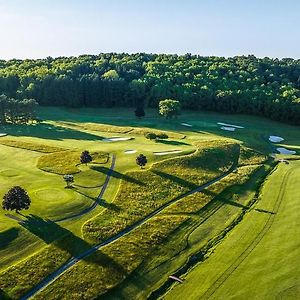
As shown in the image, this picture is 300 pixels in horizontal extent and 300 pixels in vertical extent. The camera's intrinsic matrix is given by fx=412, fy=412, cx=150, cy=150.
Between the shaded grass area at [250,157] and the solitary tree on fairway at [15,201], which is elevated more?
the shaded grass area at [250,157]

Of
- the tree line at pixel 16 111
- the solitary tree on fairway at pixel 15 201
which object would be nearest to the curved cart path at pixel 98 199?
the solitary tree on fairway at pixel 15 201

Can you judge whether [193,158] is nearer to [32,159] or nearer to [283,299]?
[32,159]

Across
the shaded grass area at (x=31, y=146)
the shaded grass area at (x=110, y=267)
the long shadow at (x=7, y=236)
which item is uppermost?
the shaded grass area at (x=31, y=146)

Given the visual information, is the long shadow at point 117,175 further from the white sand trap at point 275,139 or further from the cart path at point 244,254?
the white sand trap at point 275,139

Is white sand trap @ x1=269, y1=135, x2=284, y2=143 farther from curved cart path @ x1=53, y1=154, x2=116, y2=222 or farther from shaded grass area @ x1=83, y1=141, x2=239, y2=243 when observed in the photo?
curved cart path @ x1=53, y1=154, x2=116, y2=222

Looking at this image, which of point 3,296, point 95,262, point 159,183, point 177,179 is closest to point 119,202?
point 159,183

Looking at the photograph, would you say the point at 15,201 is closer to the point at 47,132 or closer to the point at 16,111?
the point at 47,132

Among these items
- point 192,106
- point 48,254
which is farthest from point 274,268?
point 192,106
